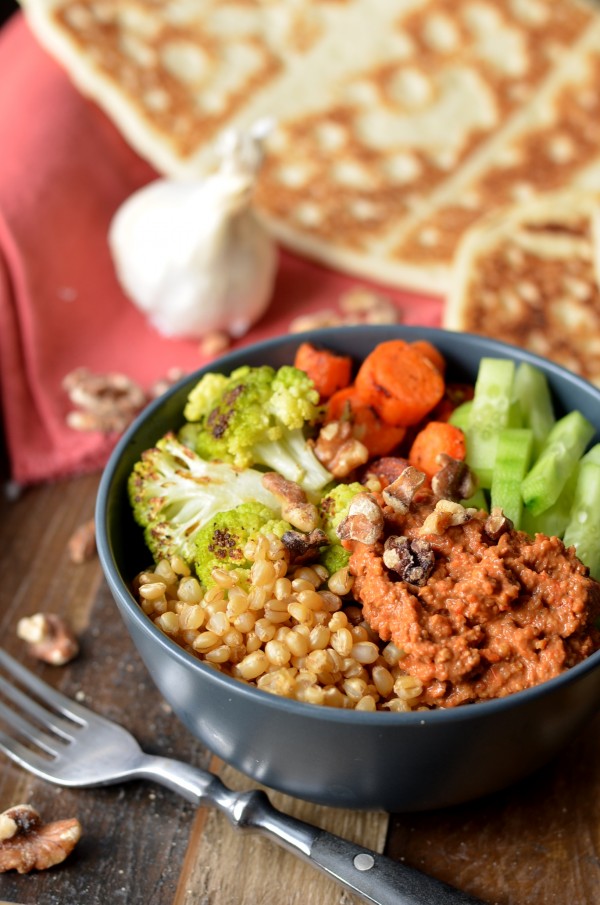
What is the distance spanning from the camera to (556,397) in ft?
7.49

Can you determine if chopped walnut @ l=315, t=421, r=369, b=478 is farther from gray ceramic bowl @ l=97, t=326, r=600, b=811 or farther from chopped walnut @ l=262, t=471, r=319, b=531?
gray ceramic bowl @ l=97, t=326, r=600, b=811

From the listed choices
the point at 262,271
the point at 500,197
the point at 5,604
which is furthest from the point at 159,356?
the point at 500,197

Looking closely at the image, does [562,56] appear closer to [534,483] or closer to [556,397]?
[556,397]

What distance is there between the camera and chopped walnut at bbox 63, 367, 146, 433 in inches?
118

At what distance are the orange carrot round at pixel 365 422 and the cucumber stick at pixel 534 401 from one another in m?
0.27

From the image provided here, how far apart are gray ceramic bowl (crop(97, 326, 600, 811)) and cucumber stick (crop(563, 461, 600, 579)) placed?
0.30 meters

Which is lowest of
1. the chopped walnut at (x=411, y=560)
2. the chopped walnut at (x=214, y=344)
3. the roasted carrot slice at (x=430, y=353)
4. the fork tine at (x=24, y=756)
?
the chopped walnut at (x=214, y=344)

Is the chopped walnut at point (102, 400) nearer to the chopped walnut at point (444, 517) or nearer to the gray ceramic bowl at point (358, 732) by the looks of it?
the gray ceramic bowl at point (358, 732)

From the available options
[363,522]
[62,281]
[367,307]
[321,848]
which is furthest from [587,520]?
[62,281]

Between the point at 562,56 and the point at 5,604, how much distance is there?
2.89 m

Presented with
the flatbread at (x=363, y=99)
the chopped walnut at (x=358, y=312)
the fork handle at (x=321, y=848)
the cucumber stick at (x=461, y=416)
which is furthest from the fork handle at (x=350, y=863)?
the flatbread at (x=363, y=99)

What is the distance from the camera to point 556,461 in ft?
6.66

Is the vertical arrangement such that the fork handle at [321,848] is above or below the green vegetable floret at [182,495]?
below

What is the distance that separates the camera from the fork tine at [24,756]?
2.11 meters
